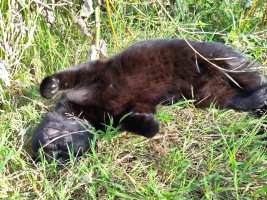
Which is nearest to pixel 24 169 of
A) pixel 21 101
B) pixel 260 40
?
pixel 21 101

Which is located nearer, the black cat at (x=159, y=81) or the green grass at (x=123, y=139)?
the green grass at (x=123, y=139)

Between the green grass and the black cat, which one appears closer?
the green grass

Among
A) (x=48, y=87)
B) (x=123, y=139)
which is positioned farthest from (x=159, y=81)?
(x=48, y=87)

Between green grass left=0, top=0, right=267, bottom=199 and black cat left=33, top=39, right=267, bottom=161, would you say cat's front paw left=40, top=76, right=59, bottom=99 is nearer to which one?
black cat left=33, top=39, right=267, bottom=161

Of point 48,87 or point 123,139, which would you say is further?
point 48,87

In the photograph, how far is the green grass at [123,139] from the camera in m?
1.93

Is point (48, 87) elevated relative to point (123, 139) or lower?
elevated

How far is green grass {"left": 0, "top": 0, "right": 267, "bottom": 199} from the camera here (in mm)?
1931

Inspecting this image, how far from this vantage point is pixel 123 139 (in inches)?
88.8

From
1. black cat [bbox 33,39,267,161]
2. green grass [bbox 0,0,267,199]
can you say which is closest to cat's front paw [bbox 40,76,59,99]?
black cat [bbox 33,39,267,161]

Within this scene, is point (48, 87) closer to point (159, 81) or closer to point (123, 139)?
point (123, 139)

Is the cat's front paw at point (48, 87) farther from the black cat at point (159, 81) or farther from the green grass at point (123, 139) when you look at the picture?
the green grass at point (123, 139)

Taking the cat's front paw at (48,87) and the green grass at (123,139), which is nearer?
the green grass at (123,139)

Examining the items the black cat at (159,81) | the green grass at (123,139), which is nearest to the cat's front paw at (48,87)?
the black cat at (159,81)
